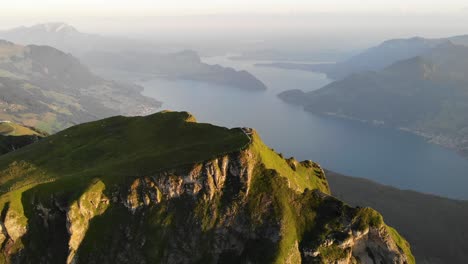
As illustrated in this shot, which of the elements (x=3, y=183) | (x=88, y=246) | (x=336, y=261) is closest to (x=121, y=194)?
(x=88, y=246)

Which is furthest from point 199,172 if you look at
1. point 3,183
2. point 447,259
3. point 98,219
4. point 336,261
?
point 447,259

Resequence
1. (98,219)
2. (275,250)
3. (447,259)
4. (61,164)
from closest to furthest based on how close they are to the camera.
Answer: (275,250)
(98,219)
(61,164)
(447,259)

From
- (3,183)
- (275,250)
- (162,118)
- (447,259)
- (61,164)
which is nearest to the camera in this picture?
(275,250)

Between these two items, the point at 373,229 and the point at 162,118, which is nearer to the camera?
the point at 373,229

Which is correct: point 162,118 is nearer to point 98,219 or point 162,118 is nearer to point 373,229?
point 98,219

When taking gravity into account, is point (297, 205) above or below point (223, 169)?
below

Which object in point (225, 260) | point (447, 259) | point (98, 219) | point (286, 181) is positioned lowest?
point (447, 259)

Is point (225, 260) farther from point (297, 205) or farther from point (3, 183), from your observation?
point (3, 183)
